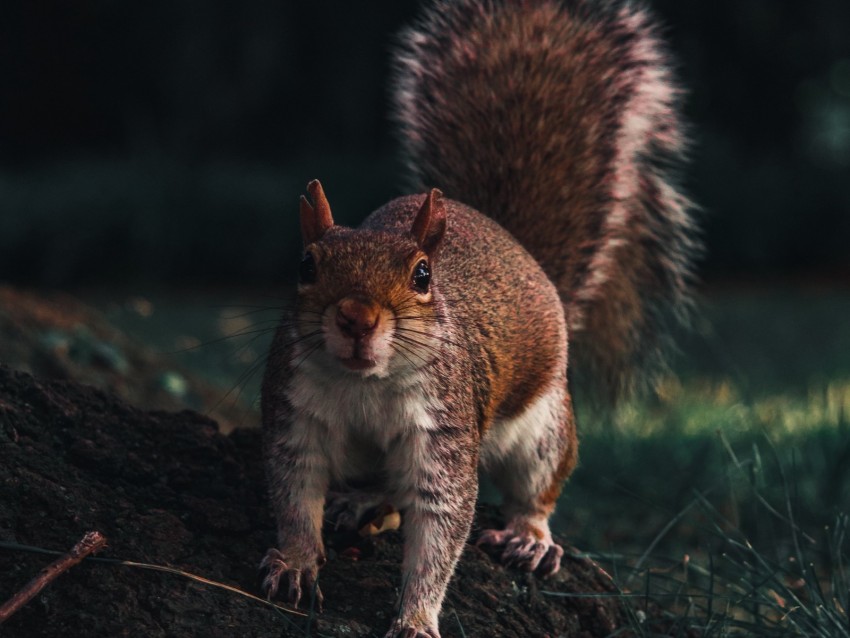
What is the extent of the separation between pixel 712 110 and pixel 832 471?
825 cm

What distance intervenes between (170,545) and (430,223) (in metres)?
0.77

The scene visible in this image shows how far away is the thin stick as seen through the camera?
1879 mm

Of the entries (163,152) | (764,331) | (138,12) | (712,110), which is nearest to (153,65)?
(138,12)

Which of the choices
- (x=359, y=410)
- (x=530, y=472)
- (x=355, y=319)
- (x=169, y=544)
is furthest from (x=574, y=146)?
(x=169, y=544)

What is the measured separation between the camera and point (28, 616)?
204 centimetres

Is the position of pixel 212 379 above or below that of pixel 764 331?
above

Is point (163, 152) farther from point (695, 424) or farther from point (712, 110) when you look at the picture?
point (695, 424)

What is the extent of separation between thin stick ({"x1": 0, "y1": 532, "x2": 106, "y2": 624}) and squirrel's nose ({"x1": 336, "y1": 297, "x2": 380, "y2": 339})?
57cm

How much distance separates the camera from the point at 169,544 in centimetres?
229

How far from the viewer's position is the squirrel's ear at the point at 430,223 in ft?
7.30

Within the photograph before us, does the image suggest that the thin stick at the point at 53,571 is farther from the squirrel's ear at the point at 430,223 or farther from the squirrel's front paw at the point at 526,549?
the squirrel's front paw at the point at 526,549

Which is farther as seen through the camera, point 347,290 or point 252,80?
point 252,80

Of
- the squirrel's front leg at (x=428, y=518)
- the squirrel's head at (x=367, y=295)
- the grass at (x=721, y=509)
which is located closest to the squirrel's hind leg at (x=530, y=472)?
the grass at (x=721, y=509)

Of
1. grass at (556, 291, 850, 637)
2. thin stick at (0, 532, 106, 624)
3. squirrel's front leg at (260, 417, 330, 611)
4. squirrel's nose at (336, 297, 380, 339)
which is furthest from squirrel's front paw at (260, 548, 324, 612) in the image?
grass at (556, 291, 850, 637)
